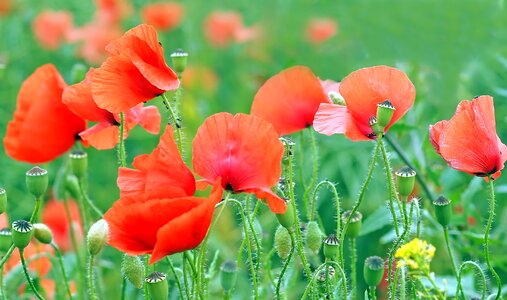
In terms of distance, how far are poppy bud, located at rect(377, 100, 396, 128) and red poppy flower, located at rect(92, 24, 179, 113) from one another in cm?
21

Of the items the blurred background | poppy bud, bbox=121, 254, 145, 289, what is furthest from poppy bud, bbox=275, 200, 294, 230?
the blurred background

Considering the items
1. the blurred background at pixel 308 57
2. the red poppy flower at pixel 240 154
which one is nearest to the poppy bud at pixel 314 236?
the red poppy flower at pixel 240 154

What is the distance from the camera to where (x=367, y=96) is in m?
1.11

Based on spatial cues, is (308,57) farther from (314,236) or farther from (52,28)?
(314,236)

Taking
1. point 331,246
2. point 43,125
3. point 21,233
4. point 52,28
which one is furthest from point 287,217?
point 52,28

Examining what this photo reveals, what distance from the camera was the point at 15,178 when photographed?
296 cm

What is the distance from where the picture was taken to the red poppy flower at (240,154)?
3.45 ft

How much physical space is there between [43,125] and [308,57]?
92.2 inches

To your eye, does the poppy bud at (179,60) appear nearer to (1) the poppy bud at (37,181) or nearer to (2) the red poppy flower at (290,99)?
(2) the red poppy flower at (290,99)

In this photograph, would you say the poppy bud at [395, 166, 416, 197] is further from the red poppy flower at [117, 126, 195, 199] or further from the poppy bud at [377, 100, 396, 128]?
the red poppy flower at [117, 126, 195, 199]

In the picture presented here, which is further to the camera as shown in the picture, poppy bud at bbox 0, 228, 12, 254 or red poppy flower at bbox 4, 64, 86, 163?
red poppy flower at bbox 4, 64, 86, 163

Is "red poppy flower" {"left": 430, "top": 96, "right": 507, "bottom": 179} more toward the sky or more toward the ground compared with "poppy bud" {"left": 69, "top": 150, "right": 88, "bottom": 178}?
more toward the ground

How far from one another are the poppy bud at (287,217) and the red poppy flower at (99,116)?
0.77 feet

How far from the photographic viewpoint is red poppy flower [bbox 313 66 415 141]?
1104 mm
